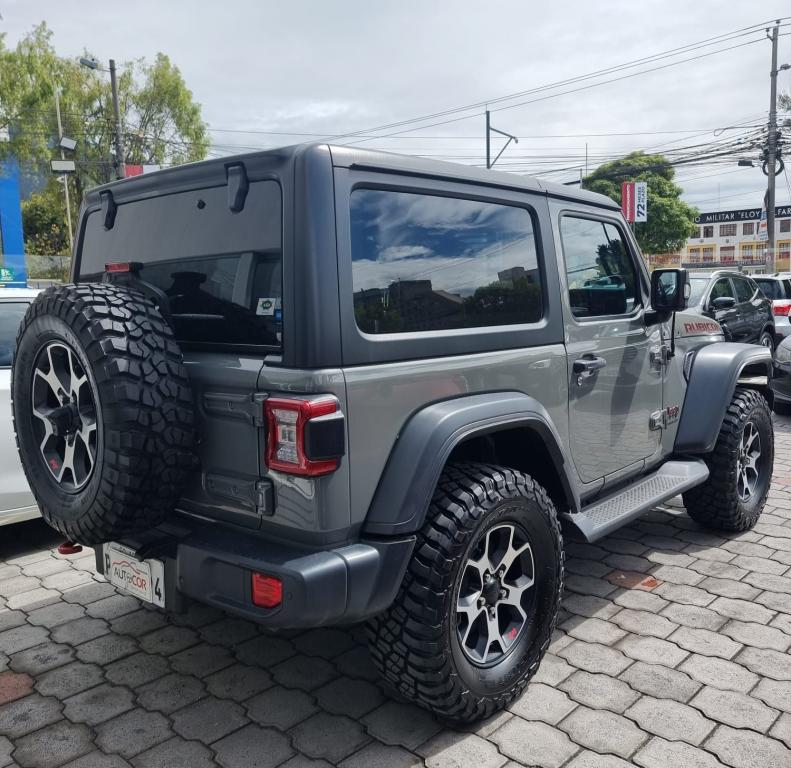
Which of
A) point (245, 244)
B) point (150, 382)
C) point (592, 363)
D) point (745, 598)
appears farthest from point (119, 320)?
point (745, 598)

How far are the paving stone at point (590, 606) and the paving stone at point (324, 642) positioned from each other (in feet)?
3.62

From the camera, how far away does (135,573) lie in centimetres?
262

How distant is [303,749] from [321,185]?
6.17ft

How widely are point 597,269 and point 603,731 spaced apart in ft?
6.66

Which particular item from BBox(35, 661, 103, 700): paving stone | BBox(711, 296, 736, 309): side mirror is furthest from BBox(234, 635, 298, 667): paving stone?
BBox(711, 296, 736, 309): side mirror

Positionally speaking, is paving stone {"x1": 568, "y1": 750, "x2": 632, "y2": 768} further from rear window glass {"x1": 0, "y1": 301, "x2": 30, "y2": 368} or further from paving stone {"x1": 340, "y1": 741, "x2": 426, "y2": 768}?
rear window glass {"x1": 0, "y1": 301, "x2": 30, "y2": 368}

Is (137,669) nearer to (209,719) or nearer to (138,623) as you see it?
(138,623)

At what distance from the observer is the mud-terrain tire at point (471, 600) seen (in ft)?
7.82

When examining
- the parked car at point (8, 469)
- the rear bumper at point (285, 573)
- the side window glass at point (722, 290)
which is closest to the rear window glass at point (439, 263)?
the rear bumper at point (285, 573)

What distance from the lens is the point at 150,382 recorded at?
2.24 m

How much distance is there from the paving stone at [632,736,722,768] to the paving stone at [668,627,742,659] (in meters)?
0.72

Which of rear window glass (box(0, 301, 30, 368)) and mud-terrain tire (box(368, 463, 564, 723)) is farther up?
rear window glass (box(0, 301, 30, 368))

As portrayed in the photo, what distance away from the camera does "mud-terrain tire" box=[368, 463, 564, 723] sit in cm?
238

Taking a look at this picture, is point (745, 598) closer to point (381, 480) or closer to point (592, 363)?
point (592, 363)
